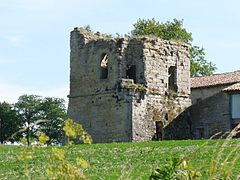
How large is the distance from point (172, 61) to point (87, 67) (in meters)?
5.10

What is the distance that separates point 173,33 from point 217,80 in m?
13.4

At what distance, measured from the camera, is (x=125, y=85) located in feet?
124

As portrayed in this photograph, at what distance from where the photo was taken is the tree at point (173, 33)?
5856cm

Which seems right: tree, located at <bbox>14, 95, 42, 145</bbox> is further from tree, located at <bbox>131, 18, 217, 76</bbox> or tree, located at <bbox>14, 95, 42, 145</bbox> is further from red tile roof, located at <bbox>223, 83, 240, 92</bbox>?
red tile roof, located at <bbox>223, 83, 240, 92</bbox>

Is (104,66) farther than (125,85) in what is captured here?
Result: Yes

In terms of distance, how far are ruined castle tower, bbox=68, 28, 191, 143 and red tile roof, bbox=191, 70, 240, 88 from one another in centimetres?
480

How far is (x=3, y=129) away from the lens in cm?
7038

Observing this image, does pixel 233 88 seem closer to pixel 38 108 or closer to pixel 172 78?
pixel 172 78

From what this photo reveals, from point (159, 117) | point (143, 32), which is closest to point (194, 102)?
point (159, 117)

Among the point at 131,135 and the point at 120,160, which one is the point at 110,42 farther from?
the point at 120,160

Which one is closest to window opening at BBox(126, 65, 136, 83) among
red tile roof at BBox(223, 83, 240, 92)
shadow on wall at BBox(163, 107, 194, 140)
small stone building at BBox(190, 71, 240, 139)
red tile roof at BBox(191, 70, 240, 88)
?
shadow on wall at BBox(163, 107, 194, 140)

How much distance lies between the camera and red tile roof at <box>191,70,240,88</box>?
150 ft

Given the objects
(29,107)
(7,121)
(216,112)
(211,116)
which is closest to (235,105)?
(216,112)

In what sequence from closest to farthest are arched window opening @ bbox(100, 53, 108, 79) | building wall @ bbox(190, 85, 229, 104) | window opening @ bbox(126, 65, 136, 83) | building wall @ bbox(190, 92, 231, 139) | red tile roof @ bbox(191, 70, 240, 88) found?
1. window opening @ bbox(126, 65, 136, 83)
2. arched window opening @ bbox(100, 53, 108, 79)
3. building wall @ bbox(190, 92, 231, 139)
4. red tile roof @ bbox(191, 70, 240, 88)
5. building wall @ bbox(190, 85, 229, 104)
